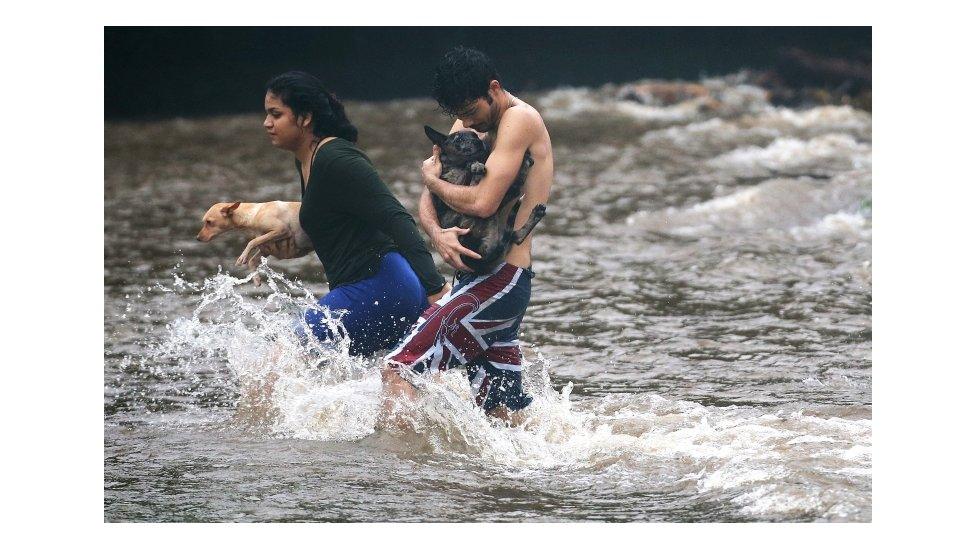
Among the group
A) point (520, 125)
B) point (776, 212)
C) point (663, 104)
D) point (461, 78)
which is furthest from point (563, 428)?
point (663, 104)

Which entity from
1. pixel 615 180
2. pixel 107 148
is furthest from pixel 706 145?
pixel 107 148

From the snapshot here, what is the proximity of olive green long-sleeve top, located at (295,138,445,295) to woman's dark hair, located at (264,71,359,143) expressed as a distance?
0.08 metres

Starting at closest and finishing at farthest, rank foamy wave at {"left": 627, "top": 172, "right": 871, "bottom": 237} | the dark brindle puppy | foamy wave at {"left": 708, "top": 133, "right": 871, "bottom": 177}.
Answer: the dark brindle puppy, foamy wave at {"left": 627, "top": 172, "right": 871, "bottom": 237}, foamy wave at {"left": 708, "top": 133, "right": 871, "bottom": 177}

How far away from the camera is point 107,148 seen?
14.4 meters

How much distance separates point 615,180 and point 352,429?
24.3ft

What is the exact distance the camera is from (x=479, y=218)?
4340 mm

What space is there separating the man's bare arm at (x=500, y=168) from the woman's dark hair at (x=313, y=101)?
2.25 ft

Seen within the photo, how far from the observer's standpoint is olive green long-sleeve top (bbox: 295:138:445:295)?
15.0 feet

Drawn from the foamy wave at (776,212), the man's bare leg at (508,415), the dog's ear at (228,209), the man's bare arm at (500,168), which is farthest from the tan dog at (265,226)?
the foamy wave at (776,212)

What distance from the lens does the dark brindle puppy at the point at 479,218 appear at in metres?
4.32

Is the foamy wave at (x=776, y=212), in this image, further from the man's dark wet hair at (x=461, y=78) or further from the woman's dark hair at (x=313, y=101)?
the man's dark wet hair at (x=461, y=78)

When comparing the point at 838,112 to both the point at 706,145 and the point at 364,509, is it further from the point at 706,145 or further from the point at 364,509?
the point at 364,509

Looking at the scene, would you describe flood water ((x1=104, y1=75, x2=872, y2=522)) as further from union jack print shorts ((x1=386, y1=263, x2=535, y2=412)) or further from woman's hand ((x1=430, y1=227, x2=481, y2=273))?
woman's hand ((x1=430, y1=227, x2=481, y2=273))

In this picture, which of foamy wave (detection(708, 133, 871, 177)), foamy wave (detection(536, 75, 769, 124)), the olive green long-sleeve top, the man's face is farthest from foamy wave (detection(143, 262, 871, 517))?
foamy wave (detection(536, 75, 769, 124))
